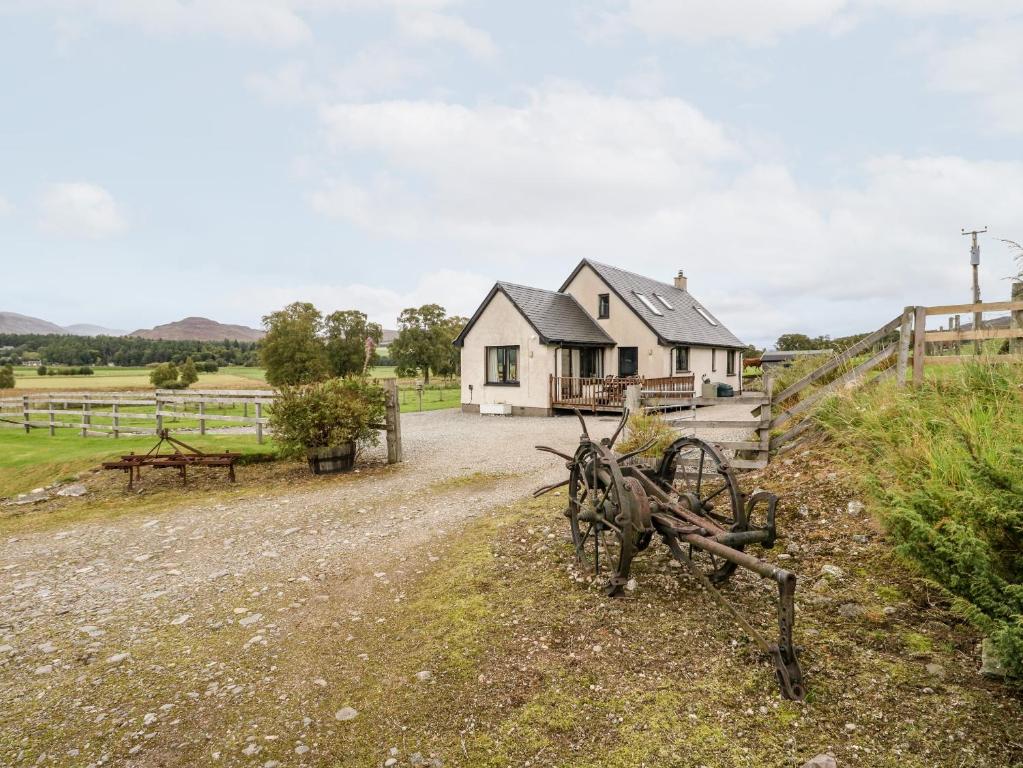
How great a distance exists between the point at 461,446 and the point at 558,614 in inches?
377

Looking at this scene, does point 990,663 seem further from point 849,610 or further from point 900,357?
point 900,357

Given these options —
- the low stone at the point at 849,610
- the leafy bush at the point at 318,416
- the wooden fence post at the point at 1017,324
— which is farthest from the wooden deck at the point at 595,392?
the low stone at the point at 849,610

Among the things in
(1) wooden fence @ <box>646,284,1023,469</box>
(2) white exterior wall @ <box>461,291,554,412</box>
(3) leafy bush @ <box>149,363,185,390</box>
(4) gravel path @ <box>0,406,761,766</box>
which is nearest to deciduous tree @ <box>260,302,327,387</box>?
(3) leafy bush @ <box>149,363,185,390</box>

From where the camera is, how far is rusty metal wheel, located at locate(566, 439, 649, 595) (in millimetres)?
4164

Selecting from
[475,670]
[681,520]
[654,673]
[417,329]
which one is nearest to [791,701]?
[654,673]

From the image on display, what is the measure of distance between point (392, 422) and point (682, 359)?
55.9 ft

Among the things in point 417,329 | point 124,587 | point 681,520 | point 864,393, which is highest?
point 417,329

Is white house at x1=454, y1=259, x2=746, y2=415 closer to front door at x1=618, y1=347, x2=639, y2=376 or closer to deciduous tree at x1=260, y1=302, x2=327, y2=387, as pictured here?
front door at x1=618, y1=347, x2=639, y2=376

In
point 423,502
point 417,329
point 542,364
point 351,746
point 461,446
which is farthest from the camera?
point 417,329

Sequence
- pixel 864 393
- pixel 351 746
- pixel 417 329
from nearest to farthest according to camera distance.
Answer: pixel 351 746, pixel 864 393, pixel 417 329

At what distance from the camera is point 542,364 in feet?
68.0

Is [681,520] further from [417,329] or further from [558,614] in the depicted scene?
[417,329]

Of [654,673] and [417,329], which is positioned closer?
[654,673]

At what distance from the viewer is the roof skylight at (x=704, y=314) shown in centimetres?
3028
